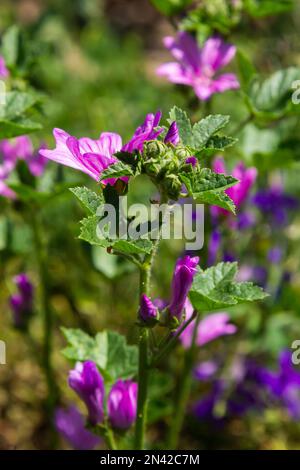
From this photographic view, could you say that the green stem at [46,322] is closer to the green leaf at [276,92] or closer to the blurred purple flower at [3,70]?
the blurred purple flower at [3,70]

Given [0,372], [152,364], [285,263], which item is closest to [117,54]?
[285,263]

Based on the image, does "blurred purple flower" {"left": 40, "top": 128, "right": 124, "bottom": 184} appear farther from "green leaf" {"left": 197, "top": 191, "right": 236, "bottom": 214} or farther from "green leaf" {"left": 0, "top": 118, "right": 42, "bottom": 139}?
"green leaf" {"left": 0, "top": 118, "right": 42, "bottom": 139}

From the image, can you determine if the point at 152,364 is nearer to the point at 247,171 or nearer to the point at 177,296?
the point at 177,296

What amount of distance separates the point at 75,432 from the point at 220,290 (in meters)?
0.77

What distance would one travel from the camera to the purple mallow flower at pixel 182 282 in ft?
5.23

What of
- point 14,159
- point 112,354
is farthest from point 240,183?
point 14,159

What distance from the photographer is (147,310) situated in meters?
1.58

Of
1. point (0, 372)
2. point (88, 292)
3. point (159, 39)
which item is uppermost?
point (159, 39)

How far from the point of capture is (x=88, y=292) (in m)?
3.08

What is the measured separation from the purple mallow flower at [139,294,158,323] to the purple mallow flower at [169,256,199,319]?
Result: 0.07 meters

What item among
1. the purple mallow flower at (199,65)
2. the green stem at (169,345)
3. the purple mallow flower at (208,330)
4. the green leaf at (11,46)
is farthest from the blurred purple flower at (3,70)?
the green stem at (169,345)

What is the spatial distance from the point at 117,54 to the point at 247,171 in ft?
8.71

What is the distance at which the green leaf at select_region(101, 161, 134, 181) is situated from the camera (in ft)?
4.78

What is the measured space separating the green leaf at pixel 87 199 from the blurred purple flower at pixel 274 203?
1.51 meters
